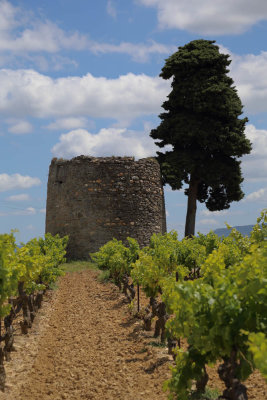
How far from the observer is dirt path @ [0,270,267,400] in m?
6.05

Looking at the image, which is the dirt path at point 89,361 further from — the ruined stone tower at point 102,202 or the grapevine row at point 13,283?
the ruined stone tower at point 102,202

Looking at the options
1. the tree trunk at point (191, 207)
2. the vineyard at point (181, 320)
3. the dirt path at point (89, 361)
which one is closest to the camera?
the vineyard at point (181, 320)

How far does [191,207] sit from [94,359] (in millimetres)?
16483

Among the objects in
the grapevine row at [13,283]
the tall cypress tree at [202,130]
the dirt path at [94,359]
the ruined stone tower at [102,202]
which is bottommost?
the dirt path at [94,359]

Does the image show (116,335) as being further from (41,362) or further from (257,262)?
(257,262)

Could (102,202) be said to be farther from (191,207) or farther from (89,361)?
(89,361)

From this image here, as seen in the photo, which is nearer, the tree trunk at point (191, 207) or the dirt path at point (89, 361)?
the dirt path at point (89, 361)

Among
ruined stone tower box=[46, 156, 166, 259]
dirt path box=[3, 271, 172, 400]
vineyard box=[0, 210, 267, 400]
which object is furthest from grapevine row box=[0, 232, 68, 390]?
ruined stone tower box=[46, 156, 166, 259]

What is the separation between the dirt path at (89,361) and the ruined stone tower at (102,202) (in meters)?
8.73

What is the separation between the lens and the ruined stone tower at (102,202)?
1998cm

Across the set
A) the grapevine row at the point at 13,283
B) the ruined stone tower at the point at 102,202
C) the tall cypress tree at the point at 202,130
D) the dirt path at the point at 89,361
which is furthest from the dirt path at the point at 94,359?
the tall cypress tree at the point at 202,130

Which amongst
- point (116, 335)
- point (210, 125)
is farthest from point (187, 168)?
point (116, 335)

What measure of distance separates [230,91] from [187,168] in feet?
14.7

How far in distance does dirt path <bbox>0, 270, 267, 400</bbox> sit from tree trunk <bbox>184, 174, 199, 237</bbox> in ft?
40.8
